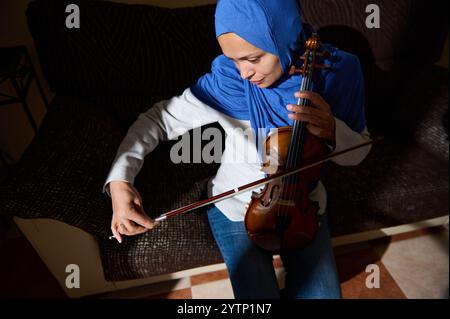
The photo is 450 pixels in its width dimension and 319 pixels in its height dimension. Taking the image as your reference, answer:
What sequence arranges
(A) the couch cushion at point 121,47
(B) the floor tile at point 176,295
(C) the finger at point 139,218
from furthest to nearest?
(B) the floor tile at point 176,295, (A) the couch cushion at point 121,47, (C) the finger at point 139,218

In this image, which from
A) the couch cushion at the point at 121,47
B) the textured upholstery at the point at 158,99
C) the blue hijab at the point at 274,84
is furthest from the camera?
the couch cushion at the point at 121,47

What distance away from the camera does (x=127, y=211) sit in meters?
0.68

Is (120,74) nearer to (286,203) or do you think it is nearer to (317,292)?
(286,203)

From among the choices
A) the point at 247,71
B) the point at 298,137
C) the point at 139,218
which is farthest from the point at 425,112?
the point at 139,218

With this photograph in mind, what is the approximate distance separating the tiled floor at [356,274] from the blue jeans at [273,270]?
421 mm

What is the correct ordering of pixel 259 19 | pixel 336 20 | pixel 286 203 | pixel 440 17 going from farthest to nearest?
pixel 440 17, pixel 336 20, pixel 286 203, pixel 259 19

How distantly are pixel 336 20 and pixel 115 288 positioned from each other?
125 cm

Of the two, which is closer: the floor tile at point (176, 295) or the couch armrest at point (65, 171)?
the couch armrest at point (65, 171)

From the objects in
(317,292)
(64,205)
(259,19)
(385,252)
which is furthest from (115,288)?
(385,252)

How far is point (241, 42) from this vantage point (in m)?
0.60

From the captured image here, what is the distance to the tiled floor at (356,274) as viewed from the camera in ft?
3.87

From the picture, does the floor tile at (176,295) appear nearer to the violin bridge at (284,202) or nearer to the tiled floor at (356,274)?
the tiled floor at (356,274)

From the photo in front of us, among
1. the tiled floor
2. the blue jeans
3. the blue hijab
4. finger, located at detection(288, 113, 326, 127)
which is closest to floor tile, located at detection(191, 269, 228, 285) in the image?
the tiled floor

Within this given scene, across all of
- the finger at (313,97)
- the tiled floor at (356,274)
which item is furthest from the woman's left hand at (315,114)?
the tiled floor at (356,274)
